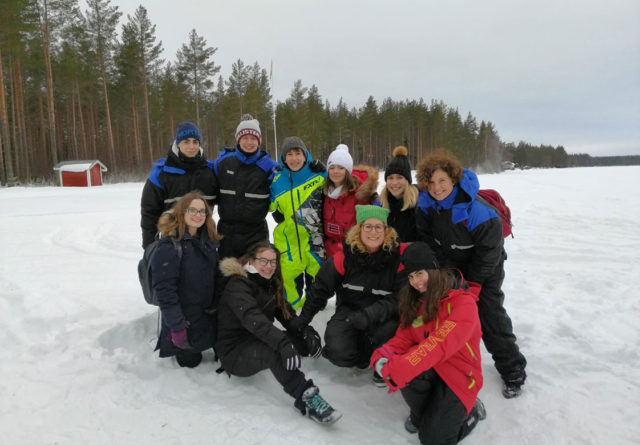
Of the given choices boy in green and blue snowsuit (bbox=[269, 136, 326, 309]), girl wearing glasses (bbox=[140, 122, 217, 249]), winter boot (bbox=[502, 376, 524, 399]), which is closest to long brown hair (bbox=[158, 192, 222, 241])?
girl wearing glasses (bbox=[140, 122, 217, 249])

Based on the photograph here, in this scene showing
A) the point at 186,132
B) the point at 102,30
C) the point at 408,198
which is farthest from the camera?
the point at 102,30

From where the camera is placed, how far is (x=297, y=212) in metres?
3.71

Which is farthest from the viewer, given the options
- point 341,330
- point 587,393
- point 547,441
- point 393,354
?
point 341,330

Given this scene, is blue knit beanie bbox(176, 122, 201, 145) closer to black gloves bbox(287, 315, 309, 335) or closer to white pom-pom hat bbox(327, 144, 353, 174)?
white pom-pom hat bbox(327, 144, 353, 174)

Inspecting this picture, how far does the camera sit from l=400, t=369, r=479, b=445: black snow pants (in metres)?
2.33

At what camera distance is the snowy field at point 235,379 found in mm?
2475

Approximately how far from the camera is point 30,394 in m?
2.73

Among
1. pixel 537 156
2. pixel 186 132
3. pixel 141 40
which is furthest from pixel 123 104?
pixel 537 156

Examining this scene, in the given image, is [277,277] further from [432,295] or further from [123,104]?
[123,104]

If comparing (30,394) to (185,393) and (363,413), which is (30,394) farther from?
(363,413)

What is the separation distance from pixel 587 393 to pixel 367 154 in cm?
4839

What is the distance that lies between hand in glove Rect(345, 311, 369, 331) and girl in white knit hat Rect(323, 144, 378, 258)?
0.92 m

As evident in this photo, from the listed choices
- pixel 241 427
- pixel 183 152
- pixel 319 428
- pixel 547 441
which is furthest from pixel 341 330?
pixel 183 152

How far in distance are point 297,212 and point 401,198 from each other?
106cm
